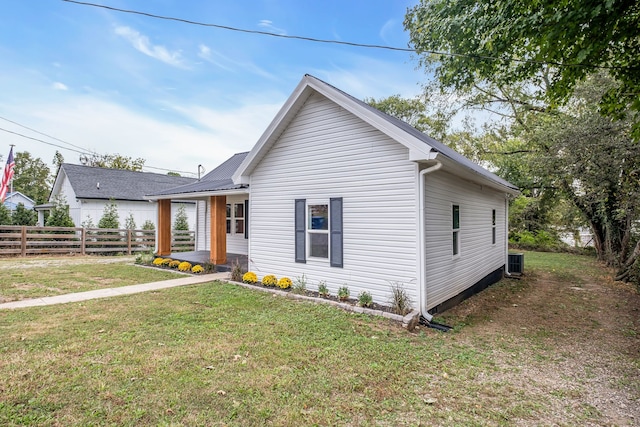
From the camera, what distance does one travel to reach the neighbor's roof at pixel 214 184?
10.1m

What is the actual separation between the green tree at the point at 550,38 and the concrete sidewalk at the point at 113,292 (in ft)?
26.2

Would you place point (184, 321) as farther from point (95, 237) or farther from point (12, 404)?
point (95, 237)

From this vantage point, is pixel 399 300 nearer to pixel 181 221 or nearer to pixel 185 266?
pixel 185 266

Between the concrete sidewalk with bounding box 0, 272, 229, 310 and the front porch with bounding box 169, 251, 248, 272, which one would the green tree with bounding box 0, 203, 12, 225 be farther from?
the concrete sidewalk with bounding box 0, 272, 229, 310

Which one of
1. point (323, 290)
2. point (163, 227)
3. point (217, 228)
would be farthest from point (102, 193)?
point (323, 290)

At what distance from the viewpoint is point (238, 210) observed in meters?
12.7

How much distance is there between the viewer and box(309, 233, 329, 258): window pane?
7.35 m

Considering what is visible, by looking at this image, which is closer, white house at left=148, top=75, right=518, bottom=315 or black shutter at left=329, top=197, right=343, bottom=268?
white house at left=148, top=75, right=518, bottom=315

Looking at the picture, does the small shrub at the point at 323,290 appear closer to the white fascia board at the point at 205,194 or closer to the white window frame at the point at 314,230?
the white window frame at the point at 314,230

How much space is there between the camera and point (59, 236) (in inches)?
585

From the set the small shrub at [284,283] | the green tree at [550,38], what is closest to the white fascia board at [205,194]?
the small shrub at [284,283]

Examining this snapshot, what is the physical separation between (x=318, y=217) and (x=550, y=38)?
16.3 feet

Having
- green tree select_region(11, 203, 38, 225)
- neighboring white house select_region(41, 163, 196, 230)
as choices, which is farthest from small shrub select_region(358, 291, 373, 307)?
green tree select_region(11, 203, 38, 225)

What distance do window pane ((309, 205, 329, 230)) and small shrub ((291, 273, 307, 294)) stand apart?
1189mm
